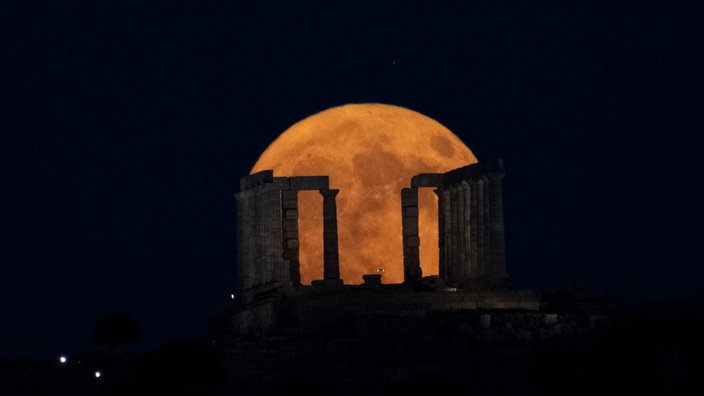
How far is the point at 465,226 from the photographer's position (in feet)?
265

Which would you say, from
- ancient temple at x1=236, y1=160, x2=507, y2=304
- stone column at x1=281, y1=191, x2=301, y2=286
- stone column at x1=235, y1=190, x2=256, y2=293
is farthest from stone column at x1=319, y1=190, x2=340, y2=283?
stone column at x1=235, y1=190, x2=256, y2=293

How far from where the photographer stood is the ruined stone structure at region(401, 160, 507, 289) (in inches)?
3098

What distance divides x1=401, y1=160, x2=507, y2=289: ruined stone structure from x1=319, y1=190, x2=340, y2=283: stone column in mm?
3353

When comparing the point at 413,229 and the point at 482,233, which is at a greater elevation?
the point at 413,229

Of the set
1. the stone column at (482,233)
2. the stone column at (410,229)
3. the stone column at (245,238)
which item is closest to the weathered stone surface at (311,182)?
the stone column at (245,238)

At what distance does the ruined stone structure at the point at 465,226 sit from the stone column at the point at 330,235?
11.0 ft

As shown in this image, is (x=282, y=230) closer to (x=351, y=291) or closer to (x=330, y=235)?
(x=330, y=235)

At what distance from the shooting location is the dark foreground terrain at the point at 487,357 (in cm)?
6294

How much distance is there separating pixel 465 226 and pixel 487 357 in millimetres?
14480

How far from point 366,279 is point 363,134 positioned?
10218 millimetres

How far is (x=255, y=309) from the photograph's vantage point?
259ft

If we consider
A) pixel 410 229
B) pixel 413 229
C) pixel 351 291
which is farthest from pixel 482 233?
pixel 351 291

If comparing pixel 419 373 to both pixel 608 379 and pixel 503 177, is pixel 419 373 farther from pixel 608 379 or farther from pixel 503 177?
pixel 503 177

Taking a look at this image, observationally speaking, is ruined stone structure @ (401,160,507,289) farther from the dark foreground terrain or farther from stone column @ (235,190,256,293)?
stone column @ (235,190,256,293)
